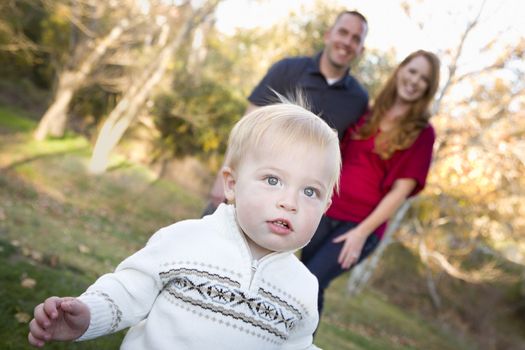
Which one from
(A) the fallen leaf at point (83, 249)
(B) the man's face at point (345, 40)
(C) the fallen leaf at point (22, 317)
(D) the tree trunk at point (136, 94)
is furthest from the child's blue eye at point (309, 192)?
(D) the tree trunk at point (136, 94)

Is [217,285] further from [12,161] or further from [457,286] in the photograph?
[457,286]

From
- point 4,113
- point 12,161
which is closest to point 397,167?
point 12,161

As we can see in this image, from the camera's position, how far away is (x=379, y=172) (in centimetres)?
331

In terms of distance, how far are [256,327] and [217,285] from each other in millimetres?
202

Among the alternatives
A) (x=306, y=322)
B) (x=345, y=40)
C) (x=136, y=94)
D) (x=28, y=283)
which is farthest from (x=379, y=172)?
(x=136, y=94)

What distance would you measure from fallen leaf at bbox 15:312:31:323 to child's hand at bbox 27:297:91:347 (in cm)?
157

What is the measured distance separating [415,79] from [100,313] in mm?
2499

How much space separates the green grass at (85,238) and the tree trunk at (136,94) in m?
0.45

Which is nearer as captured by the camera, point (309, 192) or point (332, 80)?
point (309, 192)

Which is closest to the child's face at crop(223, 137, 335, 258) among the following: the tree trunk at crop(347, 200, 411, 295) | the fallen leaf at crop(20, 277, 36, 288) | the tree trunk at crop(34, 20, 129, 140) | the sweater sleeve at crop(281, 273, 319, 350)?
the sweater sleeve at crop(281, 273, 319, 350)

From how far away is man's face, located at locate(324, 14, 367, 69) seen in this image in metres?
3.38

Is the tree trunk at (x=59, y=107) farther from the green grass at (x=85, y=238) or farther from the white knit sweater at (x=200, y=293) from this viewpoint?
the white knit sweater at (x=200, y=293)

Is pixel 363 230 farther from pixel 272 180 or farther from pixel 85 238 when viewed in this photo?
pixel 85 238

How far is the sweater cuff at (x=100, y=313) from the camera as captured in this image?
1538mm
